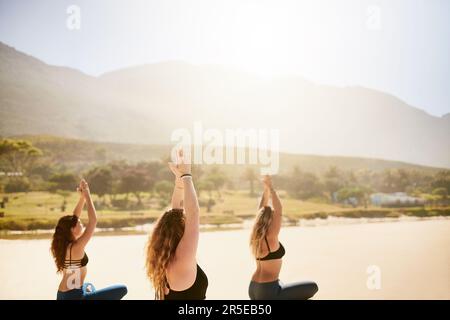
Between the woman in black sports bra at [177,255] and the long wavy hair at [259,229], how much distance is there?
3.27 feet

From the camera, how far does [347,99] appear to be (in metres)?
81.4

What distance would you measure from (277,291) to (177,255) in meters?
1.31

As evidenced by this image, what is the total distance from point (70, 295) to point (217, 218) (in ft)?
62.5

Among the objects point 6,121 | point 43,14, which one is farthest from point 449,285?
point 6,121

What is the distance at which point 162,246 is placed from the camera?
176 cm

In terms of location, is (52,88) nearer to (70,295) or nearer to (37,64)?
(37,64)

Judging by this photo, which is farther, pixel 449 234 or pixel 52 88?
pixel 52 88

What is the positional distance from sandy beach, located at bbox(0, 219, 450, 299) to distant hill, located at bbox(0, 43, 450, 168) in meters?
42.5

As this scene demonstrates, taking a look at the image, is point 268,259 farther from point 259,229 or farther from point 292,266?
point 292,266

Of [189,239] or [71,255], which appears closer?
[189,239]

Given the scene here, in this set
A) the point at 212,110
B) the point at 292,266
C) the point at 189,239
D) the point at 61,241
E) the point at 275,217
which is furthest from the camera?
the point at 212,110

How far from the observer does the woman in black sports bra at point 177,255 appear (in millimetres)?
1731

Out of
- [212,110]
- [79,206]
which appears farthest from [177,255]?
[212,110]

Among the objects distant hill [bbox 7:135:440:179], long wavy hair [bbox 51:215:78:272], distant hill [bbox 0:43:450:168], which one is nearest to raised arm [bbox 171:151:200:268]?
long wavy hair [bbox 51:215:78:272]
